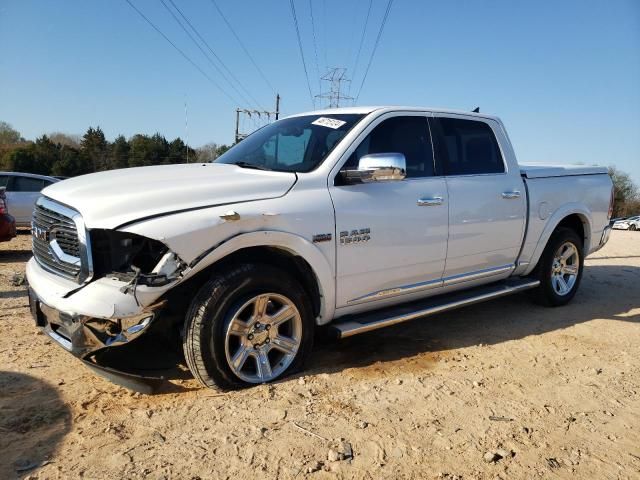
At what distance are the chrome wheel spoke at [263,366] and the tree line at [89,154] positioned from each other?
41809 millimetres

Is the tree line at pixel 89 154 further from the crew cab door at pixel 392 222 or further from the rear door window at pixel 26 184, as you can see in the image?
the crew cab door at pixel 392 222

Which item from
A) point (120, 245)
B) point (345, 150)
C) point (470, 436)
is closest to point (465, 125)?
point (345, 150)

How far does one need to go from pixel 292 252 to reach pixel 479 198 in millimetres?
2062

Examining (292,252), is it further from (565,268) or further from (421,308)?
(565,268)

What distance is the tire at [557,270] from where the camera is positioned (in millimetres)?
5395

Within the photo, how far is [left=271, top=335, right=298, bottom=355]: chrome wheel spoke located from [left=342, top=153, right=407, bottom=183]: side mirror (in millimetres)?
1284

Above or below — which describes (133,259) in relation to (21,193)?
above

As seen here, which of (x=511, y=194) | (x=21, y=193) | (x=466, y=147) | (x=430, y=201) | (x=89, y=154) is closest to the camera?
(x=430, y=201)

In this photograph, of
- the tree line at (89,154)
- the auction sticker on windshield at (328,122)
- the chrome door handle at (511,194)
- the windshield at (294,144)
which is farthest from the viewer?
the tree line at (89,154)

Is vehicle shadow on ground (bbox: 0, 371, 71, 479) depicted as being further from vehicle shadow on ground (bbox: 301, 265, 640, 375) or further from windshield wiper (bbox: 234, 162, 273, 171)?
windshield wiper (bbox: 234, 162, 273, 171)

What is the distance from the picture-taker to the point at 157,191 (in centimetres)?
300

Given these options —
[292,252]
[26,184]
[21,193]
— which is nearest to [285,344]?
[292,252]

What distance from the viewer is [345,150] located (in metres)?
3.67

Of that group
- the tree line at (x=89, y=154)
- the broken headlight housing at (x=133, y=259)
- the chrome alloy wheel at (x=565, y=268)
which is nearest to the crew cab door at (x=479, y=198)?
the chrome alloy wheel at (x=565, y=268)
